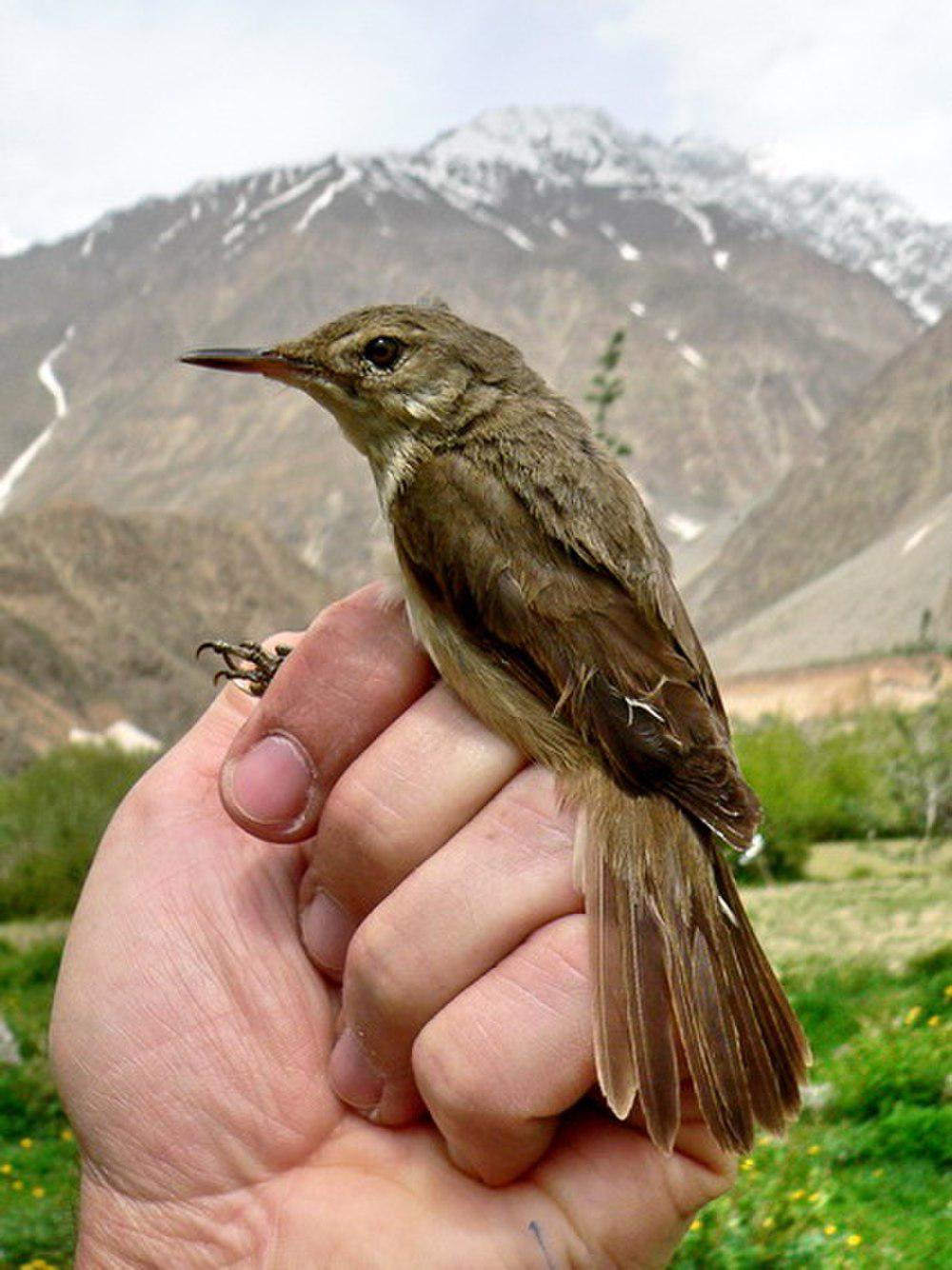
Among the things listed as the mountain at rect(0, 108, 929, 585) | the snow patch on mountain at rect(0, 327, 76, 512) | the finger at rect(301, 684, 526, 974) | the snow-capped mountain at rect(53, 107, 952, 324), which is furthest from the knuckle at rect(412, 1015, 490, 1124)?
the snow-capped mountain at rect(53, 107, 952, 324)

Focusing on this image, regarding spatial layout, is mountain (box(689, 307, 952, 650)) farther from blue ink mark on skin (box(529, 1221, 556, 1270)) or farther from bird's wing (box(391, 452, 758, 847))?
blue ink mark on skin (box(529, 1221, 556, 1270))

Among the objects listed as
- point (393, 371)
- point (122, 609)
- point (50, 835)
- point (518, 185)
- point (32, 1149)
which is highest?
point (518, 185)

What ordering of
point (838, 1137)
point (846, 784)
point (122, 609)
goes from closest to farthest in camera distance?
point (838, 1137) < point (846, 784) < point (122, 609)

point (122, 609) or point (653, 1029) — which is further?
point (122, 609)

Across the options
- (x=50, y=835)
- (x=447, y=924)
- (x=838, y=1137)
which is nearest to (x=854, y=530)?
(x=50, y=835)

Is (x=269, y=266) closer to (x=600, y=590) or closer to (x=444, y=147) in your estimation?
(x=444, y=147)

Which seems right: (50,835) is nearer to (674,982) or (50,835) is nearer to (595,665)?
(595,665)

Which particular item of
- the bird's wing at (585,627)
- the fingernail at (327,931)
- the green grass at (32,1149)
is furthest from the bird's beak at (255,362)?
the green grass at (32,1149)
